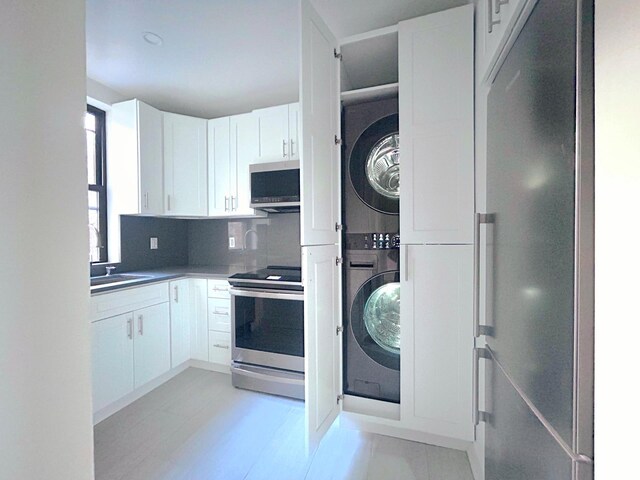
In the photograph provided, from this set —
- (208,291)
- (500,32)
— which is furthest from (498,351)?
(208,291)

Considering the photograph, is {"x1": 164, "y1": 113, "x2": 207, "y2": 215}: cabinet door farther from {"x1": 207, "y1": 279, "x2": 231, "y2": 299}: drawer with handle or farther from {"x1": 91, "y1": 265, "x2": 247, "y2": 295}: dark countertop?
{"x1": 207, "y1": 279, "x2": 231, "y2": 299}: drawer with handle

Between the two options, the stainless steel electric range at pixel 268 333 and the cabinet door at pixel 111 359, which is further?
the stainless steel electric range at pixel 268 333

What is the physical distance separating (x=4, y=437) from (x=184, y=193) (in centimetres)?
245

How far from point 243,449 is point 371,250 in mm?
1379

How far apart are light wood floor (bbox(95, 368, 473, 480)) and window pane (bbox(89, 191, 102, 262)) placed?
4.37 ft

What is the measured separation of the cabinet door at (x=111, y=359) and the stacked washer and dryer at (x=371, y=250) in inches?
63.0

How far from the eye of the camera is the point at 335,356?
5.62 feet

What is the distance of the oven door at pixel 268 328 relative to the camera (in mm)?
2129

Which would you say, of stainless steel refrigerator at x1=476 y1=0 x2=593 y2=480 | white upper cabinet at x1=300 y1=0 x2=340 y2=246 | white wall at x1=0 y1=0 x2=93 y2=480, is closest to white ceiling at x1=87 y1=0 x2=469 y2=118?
white upper cabinet at x1=300 y1=0 x2=340 y2=246

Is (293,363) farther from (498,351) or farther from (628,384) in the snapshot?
(628,384)

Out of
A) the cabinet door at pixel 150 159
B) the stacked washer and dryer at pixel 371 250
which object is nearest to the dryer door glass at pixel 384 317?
the stacked washer and dryer at pixel 371 250

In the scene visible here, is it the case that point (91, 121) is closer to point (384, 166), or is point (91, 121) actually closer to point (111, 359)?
point (111, 359)

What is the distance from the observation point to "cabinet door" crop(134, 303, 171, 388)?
7.08 ft

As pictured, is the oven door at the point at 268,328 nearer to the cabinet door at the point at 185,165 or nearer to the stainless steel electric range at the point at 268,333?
the stainless steel electric range at the point at 268,333
